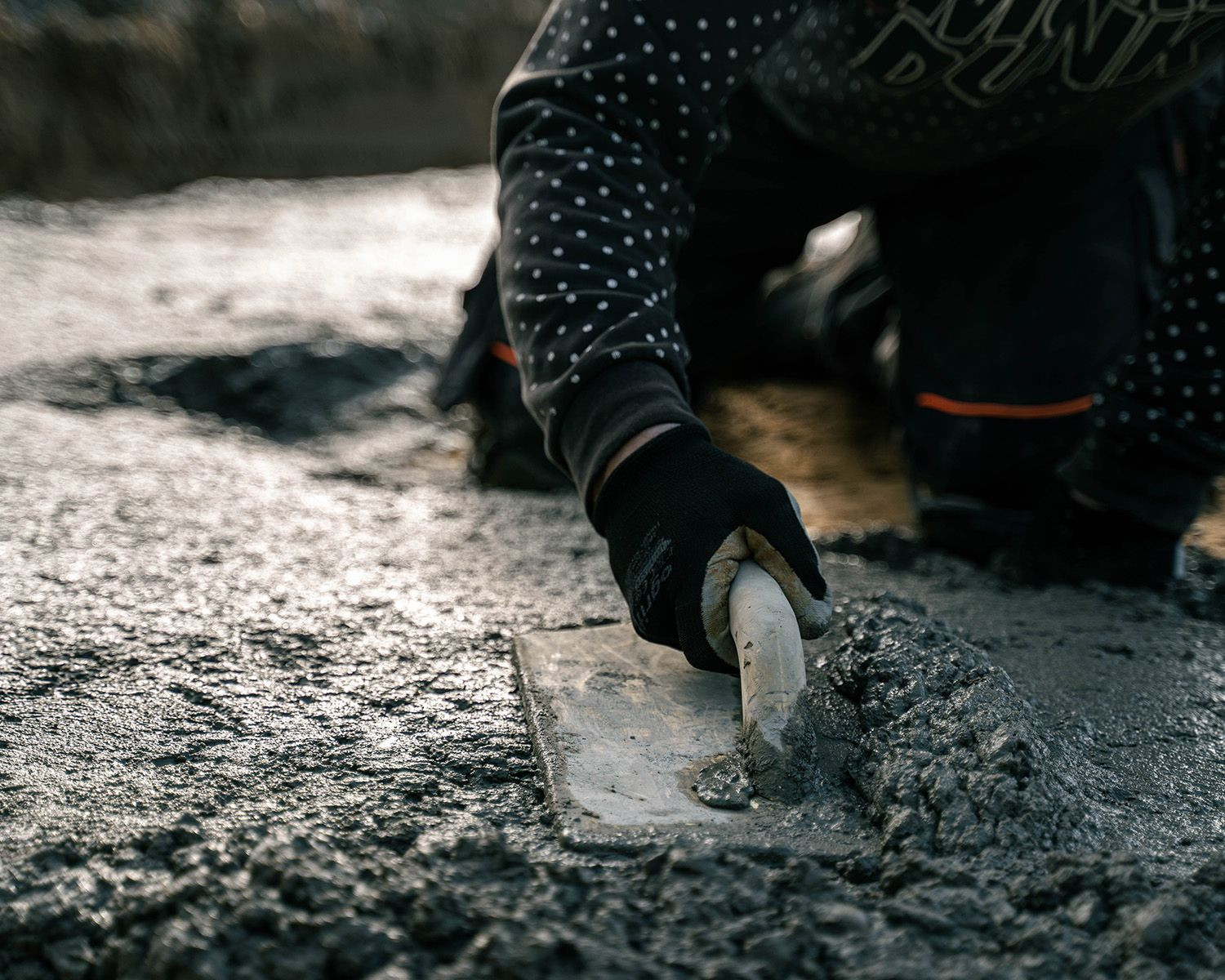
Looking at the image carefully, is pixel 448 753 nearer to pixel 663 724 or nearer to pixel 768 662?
pixel 663 724

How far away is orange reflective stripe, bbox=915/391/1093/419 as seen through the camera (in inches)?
72.6

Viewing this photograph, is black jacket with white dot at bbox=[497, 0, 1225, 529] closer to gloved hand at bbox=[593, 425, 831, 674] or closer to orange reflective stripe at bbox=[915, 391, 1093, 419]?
gloved hand at bbox=[593, 425, 831, 674]

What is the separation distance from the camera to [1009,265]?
1.86 meters

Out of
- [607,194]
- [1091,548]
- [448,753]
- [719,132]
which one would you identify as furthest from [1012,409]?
[448,753]

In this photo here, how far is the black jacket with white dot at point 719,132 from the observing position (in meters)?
1.15

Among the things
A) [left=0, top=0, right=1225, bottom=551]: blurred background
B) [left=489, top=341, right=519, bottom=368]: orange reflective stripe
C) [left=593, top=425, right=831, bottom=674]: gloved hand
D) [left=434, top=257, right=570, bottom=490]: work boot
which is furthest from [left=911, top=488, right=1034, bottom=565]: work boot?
[left=593, top=425, right=831, bottom=674]: gloved hand

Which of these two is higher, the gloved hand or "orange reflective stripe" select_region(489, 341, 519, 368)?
the gloved hand

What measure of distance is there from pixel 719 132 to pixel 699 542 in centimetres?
50

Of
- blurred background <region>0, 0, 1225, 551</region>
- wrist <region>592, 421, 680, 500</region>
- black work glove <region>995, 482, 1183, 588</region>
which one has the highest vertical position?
wrist <region>592, 421, 680, 500</region>

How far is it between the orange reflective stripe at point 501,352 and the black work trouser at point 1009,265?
0.07 feet

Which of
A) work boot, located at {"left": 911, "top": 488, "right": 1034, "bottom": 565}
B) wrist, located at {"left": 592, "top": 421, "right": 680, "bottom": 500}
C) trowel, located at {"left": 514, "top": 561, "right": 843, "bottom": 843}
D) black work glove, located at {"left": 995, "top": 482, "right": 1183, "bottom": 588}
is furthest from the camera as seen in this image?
work boot, located at {"left": 911, "top": 488, "right": 1034, "bottom": 565}

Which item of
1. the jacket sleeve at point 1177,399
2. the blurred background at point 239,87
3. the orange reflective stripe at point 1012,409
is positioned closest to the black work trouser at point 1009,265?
the orange reflective stripe at point 1012,409

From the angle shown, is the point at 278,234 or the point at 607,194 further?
the point at 278,234

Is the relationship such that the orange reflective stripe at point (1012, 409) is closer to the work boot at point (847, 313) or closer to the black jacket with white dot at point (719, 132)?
the work boot at point (847, 313)
